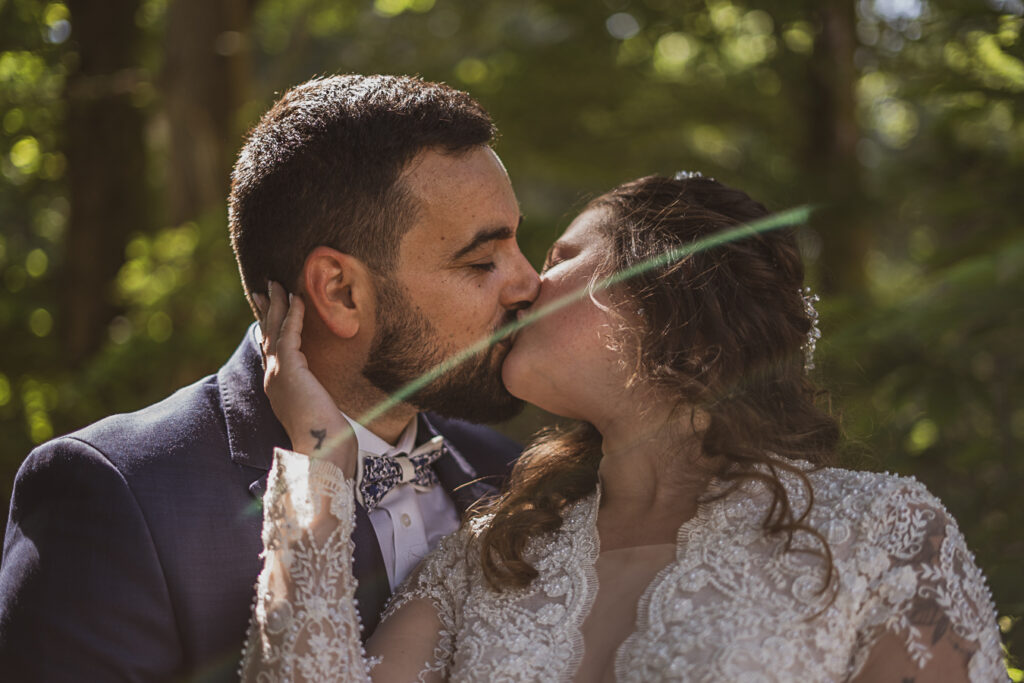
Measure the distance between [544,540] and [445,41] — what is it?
765 cm

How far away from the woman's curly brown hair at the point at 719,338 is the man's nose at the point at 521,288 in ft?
1.02

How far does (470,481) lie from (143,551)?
113 cm

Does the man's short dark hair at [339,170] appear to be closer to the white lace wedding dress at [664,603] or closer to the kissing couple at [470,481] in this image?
the kissing couple at [470,481]

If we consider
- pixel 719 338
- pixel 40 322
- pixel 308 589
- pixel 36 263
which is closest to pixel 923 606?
pixel 719 338

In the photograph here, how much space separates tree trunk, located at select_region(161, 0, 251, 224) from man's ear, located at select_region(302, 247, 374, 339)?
3602 millimetres

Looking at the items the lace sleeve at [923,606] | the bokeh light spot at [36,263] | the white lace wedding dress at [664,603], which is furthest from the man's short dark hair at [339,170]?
the bokeh light spot at [36,263]

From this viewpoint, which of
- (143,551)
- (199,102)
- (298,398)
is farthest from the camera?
(199,102)

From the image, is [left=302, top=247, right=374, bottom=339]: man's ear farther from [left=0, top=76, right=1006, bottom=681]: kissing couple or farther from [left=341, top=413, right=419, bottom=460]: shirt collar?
[left=341, top=413, right=419, bottom=460]: shirt collar

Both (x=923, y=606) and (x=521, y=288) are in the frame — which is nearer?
(x=923, y=606)

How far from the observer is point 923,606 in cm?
209

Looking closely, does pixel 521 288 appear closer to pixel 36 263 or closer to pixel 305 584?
pixel 305 584

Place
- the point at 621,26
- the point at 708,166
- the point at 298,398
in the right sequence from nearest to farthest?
the point at 298,398
the point at 708,166
the point at 621,26

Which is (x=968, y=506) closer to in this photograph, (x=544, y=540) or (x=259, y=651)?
(x=544, y=540)

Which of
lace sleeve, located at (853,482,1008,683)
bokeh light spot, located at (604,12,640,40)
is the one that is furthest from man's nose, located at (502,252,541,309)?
bokeh light spot, located at (604,12,640,40)
